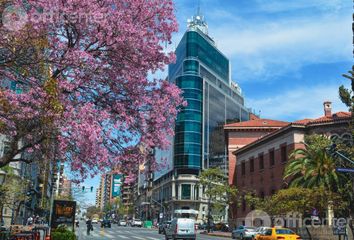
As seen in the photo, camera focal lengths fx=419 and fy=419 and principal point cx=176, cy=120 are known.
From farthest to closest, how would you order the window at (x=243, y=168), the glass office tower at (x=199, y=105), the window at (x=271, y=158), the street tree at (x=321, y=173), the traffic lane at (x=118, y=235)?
the glass office tower at (x=199, y=105) → the window at (x=243, y=168) → the window at (x=271, y=158) → the traffic lane at (x=118, y=235) → the street tree at (x=321, y=173)

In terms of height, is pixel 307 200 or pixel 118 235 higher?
pixel 307 200

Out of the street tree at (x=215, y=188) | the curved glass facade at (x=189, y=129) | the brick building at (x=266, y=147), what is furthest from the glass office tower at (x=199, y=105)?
the street tree at (x=215, y=188)

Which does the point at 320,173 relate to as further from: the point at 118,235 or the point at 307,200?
the point at 118,235

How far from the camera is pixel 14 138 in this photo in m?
10.9

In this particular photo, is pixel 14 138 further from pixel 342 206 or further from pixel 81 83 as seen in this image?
pixel 342 206

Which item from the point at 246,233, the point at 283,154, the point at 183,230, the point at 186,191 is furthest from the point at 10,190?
the point at 186,191

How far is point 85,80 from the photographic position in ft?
36.6

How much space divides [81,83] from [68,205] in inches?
729

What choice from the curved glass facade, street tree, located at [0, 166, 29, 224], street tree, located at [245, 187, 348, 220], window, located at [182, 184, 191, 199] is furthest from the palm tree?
window, located at [182, 184, 191, 199]

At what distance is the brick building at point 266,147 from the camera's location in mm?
48875

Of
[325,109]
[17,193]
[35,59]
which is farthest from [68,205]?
[325,109]

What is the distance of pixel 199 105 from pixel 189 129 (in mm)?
7041

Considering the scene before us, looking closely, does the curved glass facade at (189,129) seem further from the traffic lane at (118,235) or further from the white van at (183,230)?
the white van at (183,230)

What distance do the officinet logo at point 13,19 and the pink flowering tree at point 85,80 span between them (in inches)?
0.8
